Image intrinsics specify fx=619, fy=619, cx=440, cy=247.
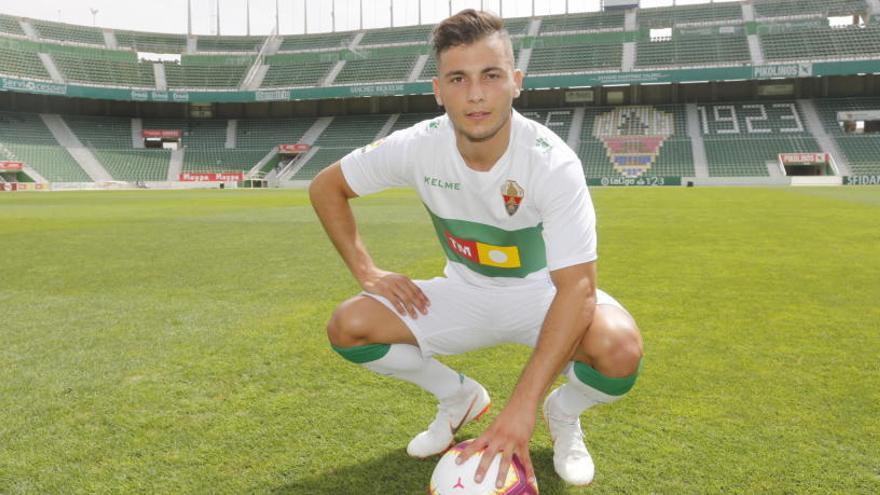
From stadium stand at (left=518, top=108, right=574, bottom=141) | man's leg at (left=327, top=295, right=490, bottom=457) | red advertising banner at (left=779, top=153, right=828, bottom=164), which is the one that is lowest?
man's leg at (left=327, top=295, right=490, bottom=457)

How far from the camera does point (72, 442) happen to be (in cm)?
266

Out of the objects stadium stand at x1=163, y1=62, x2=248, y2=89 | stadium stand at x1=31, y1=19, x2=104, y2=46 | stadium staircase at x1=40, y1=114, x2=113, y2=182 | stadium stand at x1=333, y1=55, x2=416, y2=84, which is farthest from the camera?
stadium stand at x1=163, y1=62, x2=248, y2=89

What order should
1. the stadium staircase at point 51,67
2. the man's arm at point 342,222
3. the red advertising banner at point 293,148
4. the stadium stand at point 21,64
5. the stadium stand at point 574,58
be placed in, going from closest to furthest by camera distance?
1. the man's arm at point 342,222
2. the stadium stand at point 21,64
3. the stadium stand at point 574,58
4. the stadium staircase at point 51,67
5. the red advertising banner at point 293,148

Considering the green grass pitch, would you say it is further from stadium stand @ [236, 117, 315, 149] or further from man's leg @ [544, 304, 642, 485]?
stadium stand @ [236, 117, 315, 149]

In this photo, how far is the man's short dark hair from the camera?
7.67 ft

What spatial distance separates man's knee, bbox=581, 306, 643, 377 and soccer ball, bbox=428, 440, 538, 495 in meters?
0.52

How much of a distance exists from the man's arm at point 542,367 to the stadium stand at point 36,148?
46180 mm

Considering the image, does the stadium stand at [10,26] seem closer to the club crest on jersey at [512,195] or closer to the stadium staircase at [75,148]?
the stadium staircase at [75,148]

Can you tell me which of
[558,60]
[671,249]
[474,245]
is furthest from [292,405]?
[558,60]

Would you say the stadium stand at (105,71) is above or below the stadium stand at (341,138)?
above

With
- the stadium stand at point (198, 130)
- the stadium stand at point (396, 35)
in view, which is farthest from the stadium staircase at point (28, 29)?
the stadium stand at point (396, 35)

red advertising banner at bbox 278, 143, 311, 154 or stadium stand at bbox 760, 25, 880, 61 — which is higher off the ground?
stadium stand at bbox 760, 25, 880, 61

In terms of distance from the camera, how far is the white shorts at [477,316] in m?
2.75

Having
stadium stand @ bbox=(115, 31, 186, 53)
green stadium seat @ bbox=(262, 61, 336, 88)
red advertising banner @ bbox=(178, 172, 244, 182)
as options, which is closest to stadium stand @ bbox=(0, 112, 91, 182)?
red advertising banner @ bbox=(178, 172, 244, 182)
